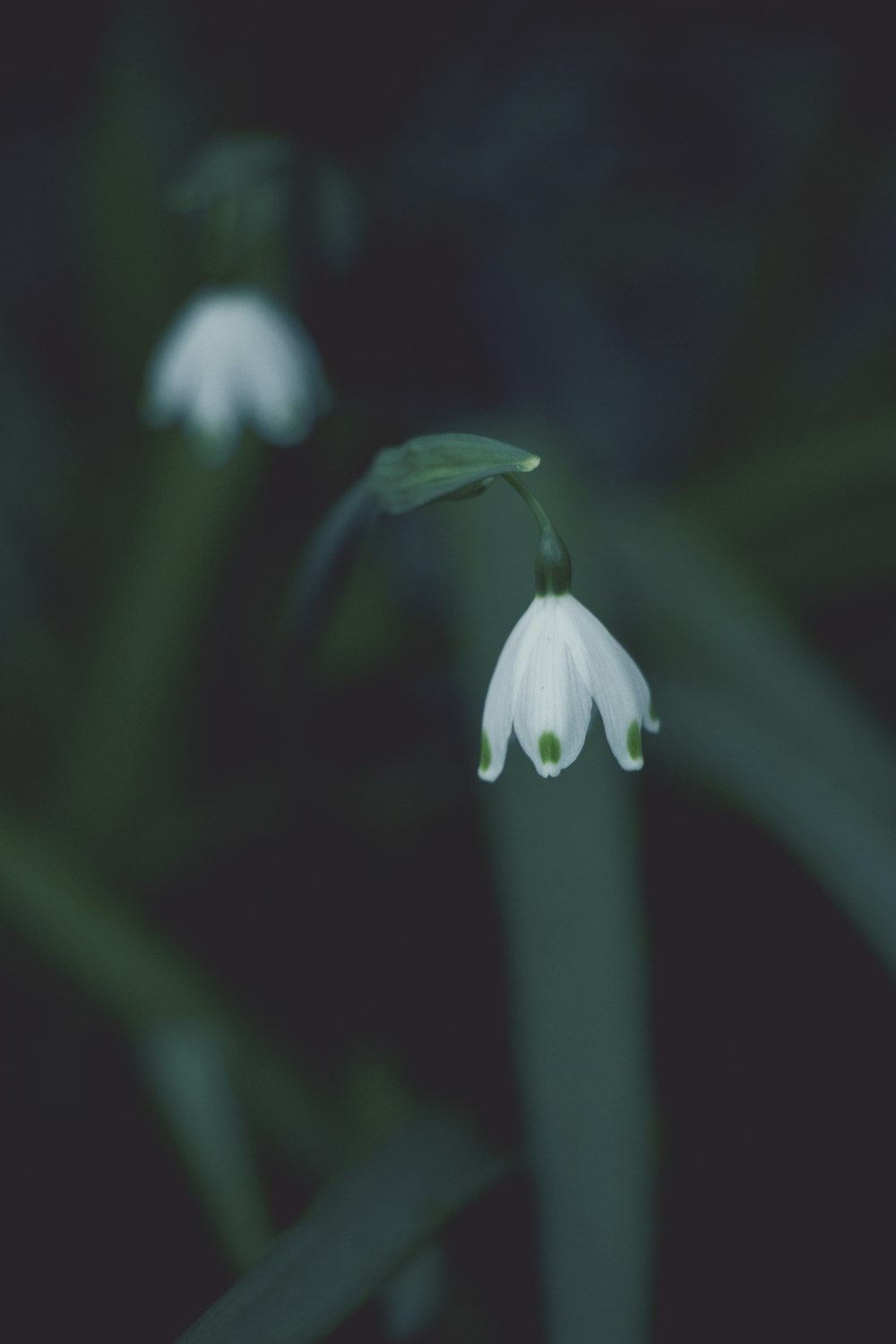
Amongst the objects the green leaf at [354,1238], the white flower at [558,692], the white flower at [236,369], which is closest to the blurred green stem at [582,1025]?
the green leaf at [354,1238]

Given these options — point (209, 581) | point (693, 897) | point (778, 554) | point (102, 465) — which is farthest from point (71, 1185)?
point (778, 554)

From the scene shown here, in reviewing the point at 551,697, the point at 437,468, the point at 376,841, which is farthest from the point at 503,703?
the point at 376,841

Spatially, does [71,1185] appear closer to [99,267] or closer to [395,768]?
[395,768]

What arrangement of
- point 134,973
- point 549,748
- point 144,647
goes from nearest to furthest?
point 549,748, point 134,973, point 144,647

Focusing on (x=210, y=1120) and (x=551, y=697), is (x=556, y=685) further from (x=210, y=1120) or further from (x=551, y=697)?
(x=210, y=1120)

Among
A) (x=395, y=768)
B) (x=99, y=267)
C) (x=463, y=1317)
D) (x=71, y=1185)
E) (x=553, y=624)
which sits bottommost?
(x=463, y=1317)

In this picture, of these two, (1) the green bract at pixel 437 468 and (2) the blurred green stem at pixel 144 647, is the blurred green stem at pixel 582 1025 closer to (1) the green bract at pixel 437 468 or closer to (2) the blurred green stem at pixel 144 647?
(1) the green bract at pixel 437 468
